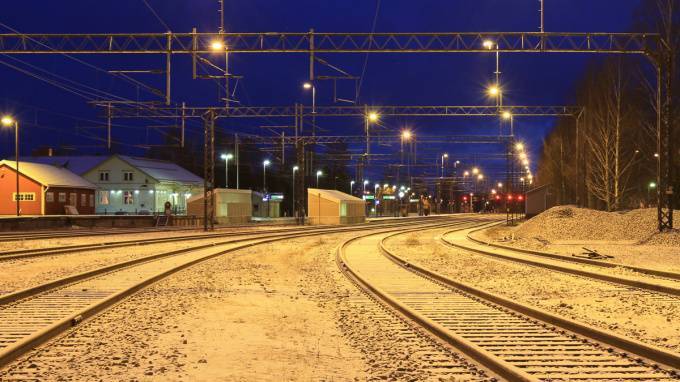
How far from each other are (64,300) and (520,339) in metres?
8.43

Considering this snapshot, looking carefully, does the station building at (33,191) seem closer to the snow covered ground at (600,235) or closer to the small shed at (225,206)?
the small shed at (225,206)

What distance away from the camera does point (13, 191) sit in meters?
58.9

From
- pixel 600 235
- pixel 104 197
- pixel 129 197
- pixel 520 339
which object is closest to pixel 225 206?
pixel 129 197

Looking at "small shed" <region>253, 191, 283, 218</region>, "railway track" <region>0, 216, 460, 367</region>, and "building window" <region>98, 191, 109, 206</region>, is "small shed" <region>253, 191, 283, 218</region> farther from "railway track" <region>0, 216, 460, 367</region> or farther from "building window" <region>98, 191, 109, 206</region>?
"railway track" <region>0, 216, 460, 367</region>

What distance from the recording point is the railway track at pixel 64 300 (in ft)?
28.1

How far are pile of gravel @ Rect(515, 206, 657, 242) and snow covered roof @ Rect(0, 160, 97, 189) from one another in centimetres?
4514

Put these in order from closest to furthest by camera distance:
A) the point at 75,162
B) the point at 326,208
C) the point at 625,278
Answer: the point at 625,278, the point at 326,208, the point at 75,162

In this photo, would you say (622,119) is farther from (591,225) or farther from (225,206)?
(225,206)

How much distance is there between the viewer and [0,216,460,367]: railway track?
8.56 meters

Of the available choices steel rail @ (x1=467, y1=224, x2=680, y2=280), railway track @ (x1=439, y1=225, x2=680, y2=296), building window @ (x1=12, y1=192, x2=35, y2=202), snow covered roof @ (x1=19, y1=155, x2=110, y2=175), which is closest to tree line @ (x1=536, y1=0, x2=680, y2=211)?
steel rail @ (x1=467, y1=224, x2=680, y2=280)

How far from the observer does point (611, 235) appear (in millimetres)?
29828

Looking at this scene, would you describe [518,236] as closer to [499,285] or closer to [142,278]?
[499,285]

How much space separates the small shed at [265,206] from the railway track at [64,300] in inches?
2617

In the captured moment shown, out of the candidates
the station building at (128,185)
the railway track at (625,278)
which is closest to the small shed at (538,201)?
the railway track at (625,278)
